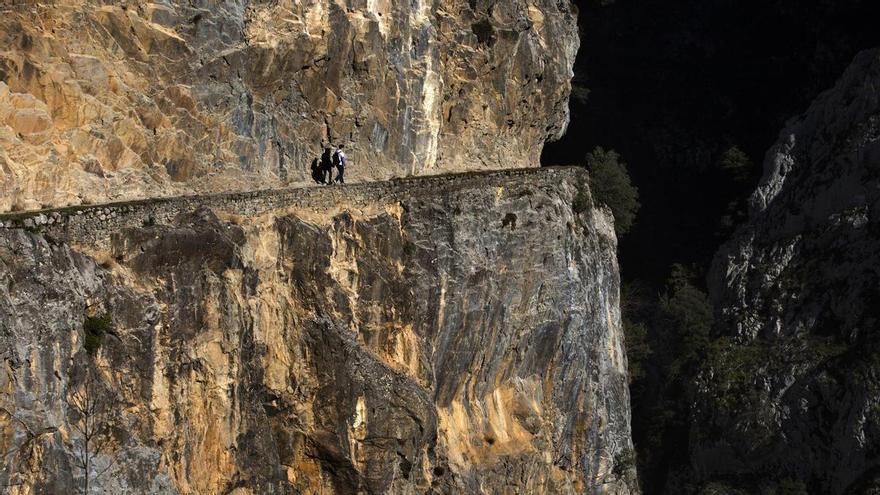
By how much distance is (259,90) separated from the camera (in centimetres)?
3981

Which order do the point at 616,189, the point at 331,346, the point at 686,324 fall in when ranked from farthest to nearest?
the point at 616,189 → the point at 686,324 → the point at 331,346

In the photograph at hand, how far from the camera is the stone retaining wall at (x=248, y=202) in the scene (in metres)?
31.7

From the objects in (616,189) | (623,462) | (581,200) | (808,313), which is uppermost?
(616,189)

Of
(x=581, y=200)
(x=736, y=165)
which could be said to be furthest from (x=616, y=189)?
(x=581, y=200)

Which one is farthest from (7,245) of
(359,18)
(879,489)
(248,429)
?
(879,489)

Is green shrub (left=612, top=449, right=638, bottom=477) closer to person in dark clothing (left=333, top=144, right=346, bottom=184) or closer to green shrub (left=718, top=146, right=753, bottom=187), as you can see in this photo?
person in dark clothing (left=333, top=144, right=346, bottom=184)

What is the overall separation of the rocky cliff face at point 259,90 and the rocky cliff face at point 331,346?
2.49 m

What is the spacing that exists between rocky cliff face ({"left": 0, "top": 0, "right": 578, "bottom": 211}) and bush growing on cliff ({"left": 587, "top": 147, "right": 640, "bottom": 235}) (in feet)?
30.3

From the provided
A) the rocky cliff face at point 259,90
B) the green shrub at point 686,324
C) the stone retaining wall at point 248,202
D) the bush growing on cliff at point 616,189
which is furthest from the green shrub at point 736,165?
the stone retaining wall at point 248,202

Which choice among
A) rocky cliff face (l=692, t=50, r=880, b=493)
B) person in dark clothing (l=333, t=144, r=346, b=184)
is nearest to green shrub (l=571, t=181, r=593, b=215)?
person in dark clothing (l=333, t=144, r=346, b=184)

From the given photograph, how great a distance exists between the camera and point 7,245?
96.6 feet

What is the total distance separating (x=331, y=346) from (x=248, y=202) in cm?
489

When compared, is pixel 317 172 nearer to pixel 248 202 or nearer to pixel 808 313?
pixel 248 202

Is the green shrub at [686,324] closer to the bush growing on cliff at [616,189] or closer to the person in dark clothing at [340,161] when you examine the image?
the bush growing on cliff at [616,189]
